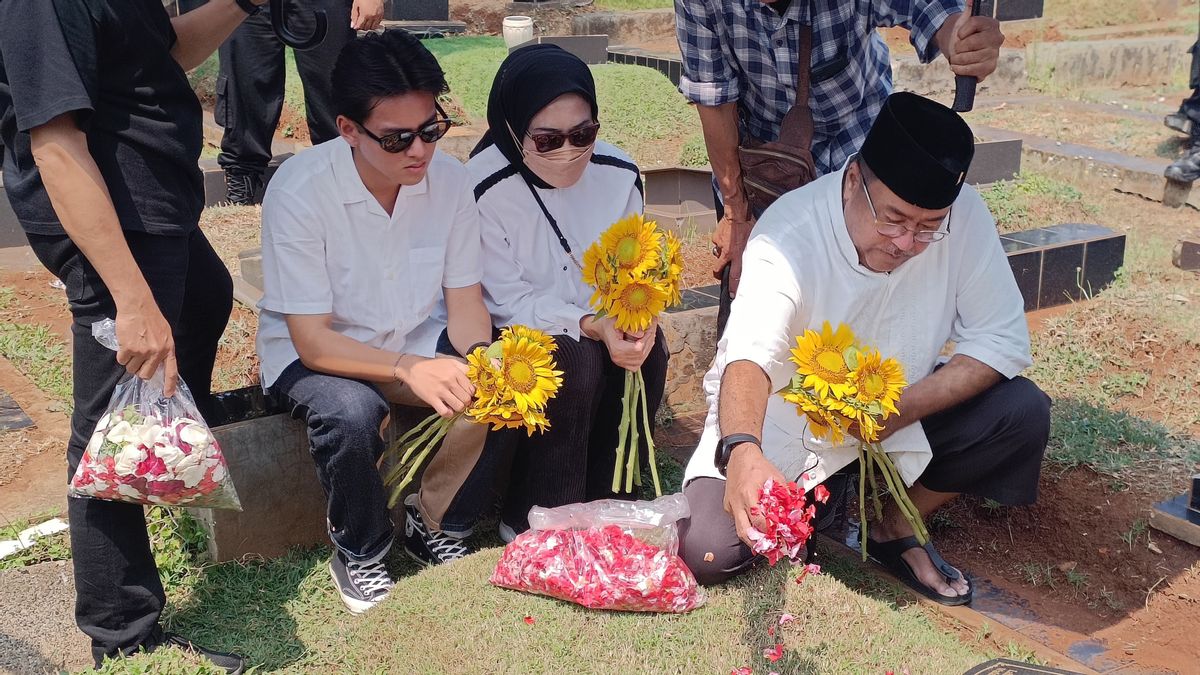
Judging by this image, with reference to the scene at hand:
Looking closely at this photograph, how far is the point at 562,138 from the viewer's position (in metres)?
3.16

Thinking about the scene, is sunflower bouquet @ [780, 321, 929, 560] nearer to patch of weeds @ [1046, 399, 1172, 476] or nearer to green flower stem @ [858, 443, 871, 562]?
green flower stem @ [858, 443, 871, 562]

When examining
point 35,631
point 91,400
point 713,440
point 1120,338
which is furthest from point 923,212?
point 1120,338

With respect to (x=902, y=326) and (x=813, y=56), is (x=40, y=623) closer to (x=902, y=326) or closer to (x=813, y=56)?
(x=902, y=326)

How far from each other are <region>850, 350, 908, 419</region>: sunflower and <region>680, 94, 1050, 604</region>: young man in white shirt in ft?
0.83

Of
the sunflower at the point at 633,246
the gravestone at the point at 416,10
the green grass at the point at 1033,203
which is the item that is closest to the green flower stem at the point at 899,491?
the sunflower at the point at 633,246

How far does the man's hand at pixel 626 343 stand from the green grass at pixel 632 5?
1027cm

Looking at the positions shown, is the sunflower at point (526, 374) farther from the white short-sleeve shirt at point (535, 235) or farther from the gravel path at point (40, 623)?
the gravel path at point (40, 623)

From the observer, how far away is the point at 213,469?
99.2 inches

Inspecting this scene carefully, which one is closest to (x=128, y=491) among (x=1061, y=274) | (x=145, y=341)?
(x=145, y=341)

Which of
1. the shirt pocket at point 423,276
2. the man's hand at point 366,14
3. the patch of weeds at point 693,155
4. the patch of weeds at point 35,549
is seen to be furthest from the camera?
the patch of weeds at point 693,155

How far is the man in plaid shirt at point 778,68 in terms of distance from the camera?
3.37 metres

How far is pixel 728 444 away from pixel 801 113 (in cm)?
131

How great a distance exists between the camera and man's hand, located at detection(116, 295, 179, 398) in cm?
235

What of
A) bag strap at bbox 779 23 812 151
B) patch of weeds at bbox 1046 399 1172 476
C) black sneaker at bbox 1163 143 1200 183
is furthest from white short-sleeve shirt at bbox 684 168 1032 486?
black sneaker at bbox 1163 143 1200 183
